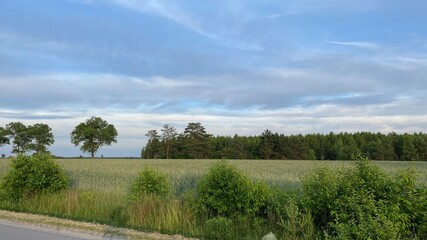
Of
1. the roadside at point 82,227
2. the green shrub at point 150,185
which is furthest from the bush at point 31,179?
the green shrub at point 150,185

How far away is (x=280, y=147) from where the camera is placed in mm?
100562

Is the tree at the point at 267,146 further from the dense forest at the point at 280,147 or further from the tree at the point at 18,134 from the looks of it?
the tree at the point at 18,134

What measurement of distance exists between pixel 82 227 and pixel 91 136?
97488mm

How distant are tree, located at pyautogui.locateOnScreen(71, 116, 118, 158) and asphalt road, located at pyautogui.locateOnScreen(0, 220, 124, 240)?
9512cm

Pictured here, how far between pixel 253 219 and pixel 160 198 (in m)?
3.40

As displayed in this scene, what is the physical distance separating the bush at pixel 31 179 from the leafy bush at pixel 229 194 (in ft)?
25.0

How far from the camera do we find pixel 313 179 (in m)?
10.3

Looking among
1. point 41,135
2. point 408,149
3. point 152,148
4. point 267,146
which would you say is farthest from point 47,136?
point 408,149

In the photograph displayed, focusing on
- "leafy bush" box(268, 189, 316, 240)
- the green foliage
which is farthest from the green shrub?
"leafy bush" box(268, 189, 316, 240)

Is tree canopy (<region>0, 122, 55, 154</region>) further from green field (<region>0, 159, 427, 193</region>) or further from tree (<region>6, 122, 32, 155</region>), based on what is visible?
green field (<region>0, 159, 427, 193</region>)

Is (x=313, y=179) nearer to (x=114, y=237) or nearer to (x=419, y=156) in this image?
(x=114, y=237)

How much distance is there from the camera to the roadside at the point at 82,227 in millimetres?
9609

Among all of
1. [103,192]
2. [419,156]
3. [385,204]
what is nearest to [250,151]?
[419,156]

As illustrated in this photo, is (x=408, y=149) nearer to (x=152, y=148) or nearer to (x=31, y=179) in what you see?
(x=152, y=148)
